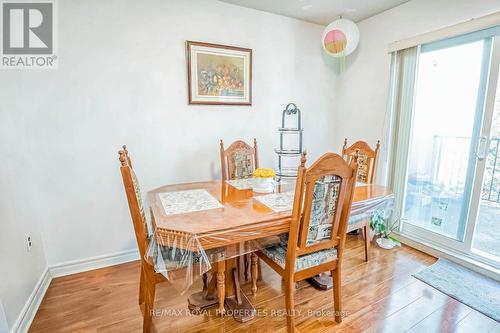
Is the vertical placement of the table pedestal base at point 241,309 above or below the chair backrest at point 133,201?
below

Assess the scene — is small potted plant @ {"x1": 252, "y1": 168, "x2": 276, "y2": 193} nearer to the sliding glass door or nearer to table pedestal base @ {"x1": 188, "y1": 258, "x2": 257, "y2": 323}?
table pedestal base @ {"x1": 188, "y1": 258, "x2": 257, "y2": 323}

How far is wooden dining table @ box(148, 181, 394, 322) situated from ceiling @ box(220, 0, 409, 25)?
75.6 inches

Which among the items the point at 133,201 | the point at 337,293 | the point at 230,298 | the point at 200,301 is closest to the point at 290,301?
the point at 337,293

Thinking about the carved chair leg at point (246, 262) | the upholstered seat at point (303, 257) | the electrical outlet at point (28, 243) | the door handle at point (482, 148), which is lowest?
the carved chair leg at point (246, 262)

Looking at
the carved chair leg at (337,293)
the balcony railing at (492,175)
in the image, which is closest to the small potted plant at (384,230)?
the balcony railing at (492,175)

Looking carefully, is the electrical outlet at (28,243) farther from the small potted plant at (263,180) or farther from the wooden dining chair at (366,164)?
the wooden dining chair at (366,164)

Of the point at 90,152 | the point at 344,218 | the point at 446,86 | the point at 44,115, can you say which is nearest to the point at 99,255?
the point at 90,152

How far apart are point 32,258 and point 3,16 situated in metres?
1.77

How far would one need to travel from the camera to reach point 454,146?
2.38 metres

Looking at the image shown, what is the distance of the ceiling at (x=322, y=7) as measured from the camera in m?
2.51

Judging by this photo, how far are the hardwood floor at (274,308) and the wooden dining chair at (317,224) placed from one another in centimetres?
21

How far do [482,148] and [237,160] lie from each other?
2187mm

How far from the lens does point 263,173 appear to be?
1908 millimetres

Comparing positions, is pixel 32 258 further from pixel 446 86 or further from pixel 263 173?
pixel 446 86
